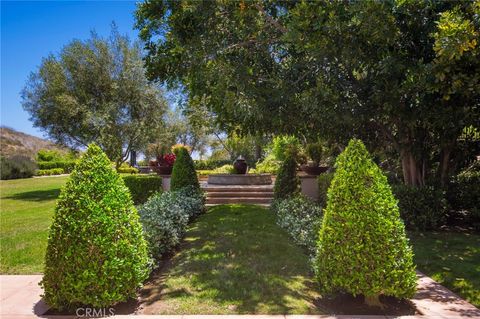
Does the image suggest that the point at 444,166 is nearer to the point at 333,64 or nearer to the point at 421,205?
the point at 421,205

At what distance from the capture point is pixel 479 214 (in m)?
9.63

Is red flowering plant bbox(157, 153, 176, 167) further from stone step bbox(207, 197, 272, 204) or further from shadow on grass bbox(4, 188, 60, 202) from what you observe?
shadow on grass bbox(4, 188, 60, 202)

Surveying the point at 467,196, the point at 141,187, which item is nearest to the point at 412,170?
the point at 467,196

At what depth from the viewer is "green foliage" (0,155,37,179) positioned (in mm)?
25145

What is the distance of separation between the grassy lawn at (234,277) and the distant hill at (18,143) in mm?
34636

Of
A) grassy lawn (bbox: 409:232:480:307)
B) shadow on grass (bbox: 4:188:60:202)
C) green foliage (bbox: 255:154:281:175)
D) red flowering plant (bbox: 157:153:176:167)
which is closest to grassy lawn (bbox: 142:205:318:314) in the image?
grassy lawn (bbox: 409:232:480:307)

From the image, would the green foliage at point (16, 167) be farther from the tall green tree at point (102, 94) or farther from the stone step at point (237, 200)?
the stone step at point (237, 200)

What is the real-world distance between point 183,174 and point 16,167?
765 inches

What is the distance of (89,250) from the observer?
435 cm

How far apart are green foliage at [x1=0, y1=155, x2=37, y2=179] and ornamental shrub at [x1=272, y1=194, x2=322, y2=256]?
849 inches

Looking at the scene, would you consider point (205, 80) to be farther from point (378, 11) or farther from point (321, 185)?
point (321, 185)

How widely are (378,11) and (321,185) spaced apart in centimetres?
704

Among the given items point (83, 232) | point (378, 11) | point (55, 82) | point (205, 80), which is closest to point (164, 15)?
point (205, 80)

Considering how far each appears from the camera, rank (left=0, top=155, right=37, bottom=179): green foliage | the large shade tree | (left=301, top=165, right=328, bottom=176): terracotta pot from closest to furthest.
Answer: the large shade tree, (left=301, top=165, right=328, bottom=176): terracotta pot, (left=0, top=155, right=37, bottom=179): green foliage
